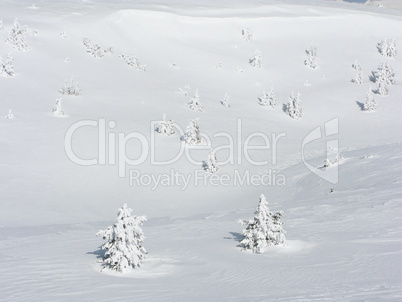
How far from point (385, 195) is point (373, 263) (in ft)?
19.0

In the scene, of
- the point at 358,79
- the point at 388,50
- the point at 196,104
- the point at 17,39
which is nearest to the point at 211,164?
the point at 196,104

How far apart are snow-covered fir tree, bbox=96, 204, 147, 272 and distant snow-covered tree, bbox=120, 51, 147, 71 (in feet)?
91.2

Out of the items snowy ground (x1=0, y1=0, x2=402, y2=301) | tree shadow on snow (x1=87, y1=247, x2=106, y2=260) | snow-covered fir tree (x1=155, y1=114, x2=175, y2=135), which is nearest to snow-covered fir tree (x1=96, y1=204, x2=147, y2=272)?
snowy ground (x1=0, y1=0, x2=402, y2=301)

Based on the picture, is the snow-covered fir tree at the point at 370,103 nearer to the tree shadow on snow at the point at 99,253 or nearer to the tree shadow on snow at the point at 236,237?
the tree shadow on snow at the point at 236,237

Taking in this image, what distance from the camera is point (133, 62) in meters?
34.9

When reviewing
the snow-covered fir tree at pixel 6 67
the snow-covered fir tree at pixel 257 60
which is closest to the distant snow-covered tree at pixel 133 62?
the snow-covered fir tree at pixel 6 67

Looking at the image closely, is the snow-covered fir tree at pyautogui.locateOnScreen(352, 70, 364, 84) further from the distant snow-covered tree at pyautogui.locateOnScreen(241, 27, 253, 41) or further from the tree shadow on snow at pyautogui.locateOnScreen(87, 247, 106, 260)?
the tree shadow on snow at pyautogui.locateOnScreen(87, 247, 106, 260)

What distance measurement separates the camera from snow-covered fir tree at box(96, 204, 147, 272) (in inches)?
A: 321

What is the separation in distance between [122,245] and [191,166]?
1183cm

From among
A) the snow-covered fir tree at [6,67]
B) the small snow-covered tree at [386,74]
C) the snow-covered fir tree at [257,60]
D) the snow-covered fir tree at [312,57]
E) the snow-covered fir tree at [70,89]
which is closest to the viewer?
the snow-covered fir tree at [6,67]

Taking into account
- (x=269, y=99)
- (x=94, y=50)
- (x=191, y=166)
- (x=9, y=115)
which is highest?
(x=94, y=50)

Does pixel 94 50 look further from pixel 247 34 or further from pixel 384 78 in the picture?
pixel 384 78

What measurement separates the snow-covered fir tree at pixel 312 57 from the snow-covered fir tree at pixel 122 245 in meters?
38.0

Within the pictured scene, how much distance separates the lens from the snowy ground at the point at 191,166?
7.54 metres
